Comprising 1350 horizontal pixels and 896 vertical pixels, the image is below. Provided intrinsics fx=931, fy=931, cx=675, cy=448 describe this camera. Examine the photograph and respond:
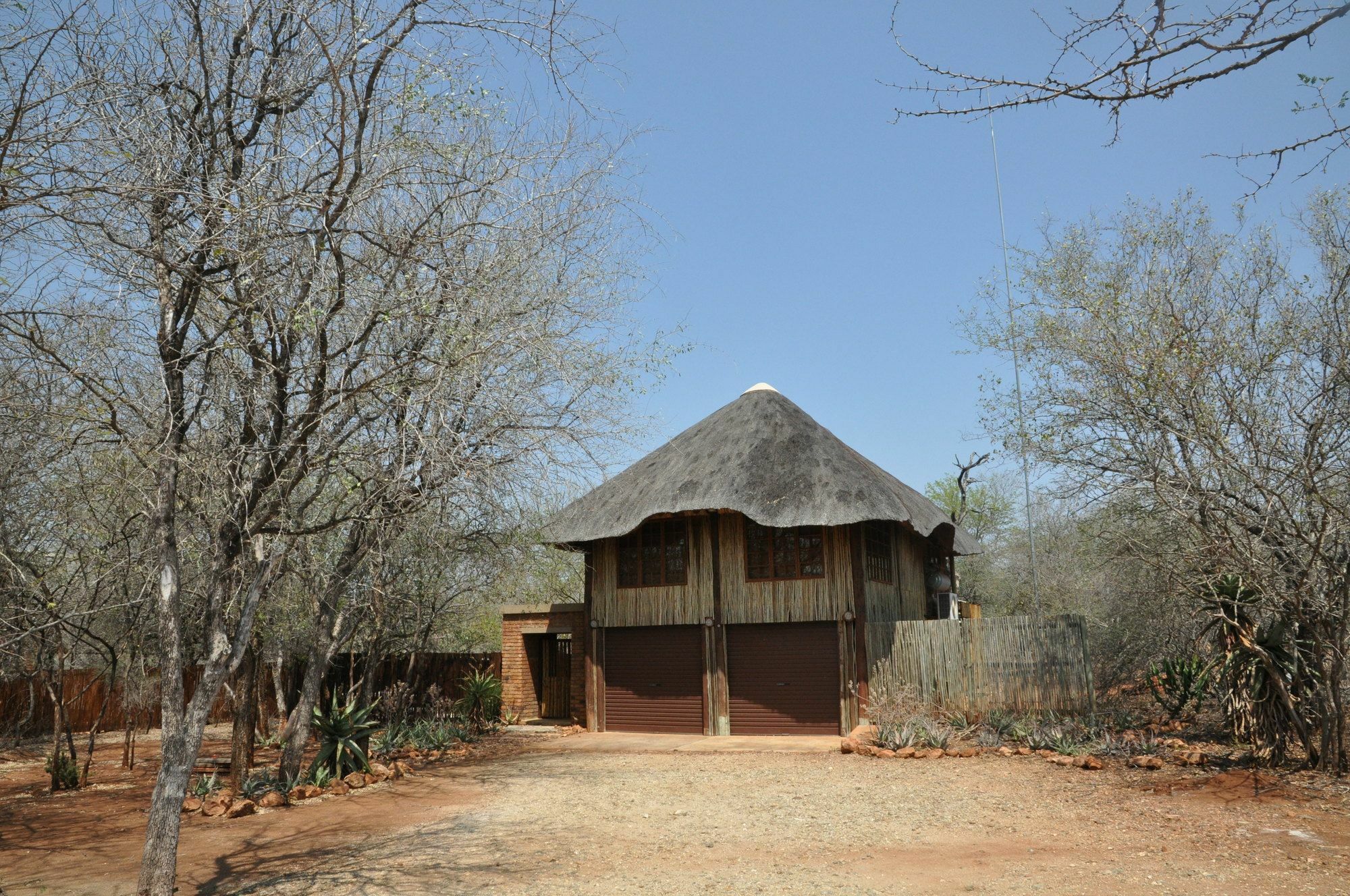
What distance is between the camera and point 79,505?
39.8ft

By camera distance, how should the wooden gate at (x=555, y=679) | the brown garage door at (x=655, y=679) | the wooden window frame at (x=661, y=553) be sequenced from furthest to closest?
the wooden gate at (x=555, y=679) < the wooden window frame at (x=661, y=553) < the brown garage door at (x=655, y=679)

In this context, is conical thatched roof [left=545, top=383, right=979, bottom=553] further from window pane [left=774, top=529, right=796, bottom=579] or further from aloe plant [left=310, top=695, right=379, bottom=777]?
aloe plant [left=310, top=695, right=379, bottom=777]

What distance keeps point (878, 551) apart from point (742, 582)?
2.90m

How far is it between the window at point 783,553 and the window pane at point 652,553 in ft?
6.19

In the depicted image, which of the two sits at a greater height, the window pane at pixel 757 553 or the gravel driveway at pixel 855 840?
the window pane at pixel 757 553

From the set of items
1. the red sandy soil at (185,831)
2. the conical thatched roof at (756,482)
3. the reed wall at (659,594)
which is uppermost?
the conical thatched roof at (756,482)

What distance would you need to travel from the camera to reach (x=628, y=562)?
19156 millimetres

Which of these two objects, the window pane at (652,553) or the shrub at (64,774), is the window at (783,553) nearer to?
the window pane at (652,553)

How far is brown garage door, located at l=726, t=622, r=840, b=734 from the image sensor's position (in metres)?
17.1

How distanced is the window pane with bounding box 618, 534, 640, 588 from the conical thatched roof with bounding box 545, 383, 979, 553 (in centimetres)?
82

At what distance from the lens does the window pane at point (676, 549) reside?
60.8 feet

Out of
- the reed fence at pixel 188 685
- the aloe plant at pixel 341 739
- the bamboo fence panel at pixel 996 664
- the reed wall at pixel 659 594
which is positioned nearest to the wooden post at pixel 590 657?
the reed wall at pixel 659 594

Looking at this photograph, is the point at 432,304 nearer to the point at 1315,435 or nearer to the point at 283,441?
the point at 283,441

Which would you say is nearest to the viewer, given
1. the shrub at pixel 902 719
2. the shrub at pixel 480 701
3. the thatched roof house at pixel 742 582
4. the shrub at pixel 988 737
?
the shrub at pixel 988 737
